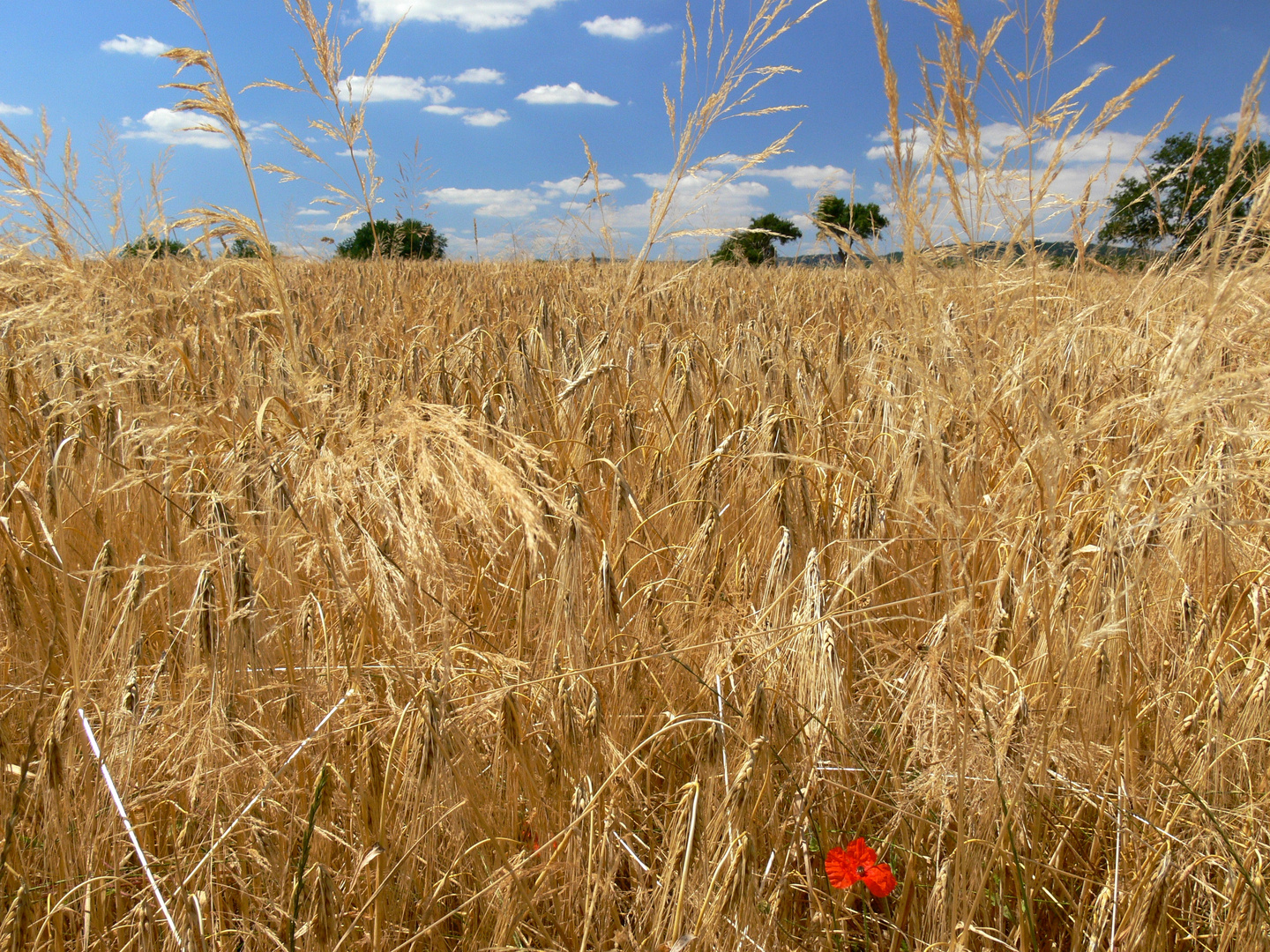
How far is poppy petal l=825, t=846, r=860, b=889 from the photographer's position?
35.7 inches

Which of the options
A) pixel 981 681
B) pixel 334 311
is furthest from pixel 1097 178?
pixel 334 311

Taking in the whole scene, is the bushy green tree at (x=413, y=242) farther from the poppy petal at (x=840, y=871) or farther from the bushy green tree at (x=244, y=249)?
the poppy petal at (x=840, y=871)

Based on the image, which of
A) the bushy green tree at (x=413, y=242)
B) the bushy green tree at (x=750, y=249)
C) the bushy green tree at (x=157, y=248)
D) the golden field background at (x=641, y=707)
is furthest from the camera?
the bushy green tree at (x=413, y=242)

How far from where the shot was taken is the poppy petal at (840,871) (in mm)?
907

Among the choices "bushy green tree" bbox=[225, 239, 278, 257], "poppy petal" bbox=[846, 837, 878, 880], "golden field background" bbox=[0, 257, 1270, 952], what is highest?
"bushy green tree" bbox=[225, 239, 278, 257]

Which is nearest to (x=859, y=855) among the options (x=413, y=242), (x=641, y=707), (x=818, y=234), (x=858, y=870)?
(x=858, y=870)

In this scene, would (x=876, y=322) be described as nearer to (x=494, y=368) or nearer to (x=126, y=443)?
(x=494, y=368)

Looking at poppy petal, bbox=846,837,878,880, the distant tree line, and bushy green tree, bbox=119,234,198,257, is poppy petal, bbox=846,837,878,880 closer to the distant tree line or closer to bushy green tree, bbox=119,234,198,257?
the distant tree line

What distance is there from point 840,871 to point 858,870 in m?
0.02

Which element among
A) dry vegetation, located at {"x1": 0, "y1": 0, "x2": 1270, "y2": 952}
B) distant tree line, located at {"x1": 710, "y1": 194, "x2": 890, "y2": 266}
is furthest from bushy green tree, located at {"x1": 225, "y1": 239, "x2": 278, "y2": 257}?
distant tree line, located at {"x1": 710, "y1": 194, "x2": 890, "y2": 266}

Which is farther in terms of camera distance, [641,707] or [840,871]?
[641,707]

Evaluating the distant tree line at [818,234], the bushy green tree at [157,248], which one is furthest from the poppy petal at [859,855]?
the bushy green tree at [157,248]

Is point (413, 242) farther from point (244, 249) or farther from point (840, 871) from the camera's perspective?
point (840, 871)

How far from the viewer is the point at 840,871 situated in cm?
93
